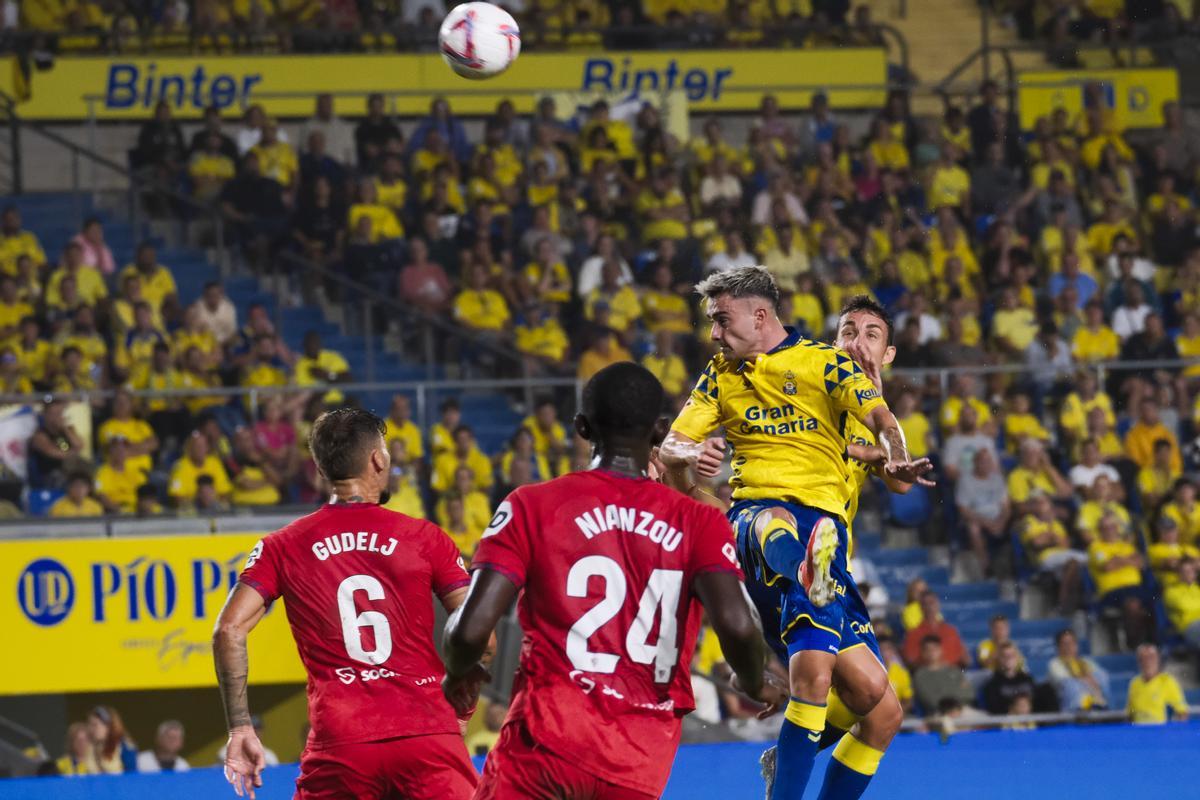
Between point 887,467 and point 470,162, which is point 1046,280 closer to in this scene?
point 470,162

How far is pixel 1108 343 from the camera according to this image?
17531mm

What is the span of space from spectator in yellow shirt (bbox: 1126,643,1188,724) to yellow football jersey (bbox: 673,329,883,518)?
7.77 metres

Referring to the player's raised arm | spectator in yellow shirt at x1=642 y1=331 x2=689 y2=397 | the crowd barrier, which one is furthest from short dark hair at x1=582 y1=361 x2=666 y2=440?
spectator in yellow shirt at x1=642 y1=331 x2=689 y2=397

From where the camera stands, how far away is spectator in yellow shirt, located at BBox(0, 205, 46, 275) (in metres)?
16.5

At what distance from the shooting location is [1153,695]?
1398cm

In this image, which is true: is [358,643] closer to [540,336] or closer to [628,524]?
[628,524]

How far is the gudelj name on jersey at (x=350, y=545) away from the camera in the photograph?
18.8 feet

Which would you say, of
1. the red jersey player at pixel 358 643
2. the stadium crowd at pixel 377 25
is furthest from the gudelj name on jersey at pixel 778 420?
the stadium crowd at pixel 377 25

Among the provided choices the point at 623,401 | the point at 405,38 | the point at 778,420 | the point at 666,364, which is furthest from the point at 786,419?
the point at 405,38

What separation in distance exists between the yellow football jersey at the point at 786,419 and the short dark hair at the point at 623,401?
2092 millimetres

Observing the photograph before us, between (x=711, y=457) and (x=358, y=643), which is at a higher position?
(x=711, y=457)

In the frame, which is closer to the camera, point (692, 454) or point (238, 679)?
point (238, 679)

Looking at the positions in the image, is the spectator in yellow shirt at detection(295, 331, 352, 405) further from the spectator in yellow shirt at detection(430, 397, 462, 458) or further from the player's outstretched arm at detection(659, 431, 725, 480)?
the player's outstretched arm at detection(659, 431, 725, 480)

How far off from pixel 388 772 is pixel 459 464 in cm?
944
